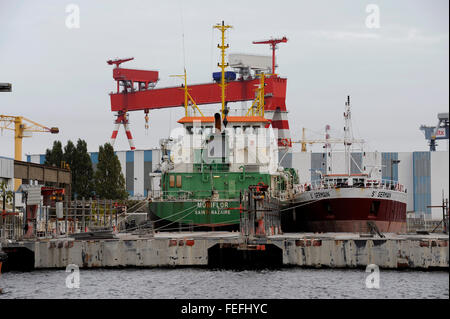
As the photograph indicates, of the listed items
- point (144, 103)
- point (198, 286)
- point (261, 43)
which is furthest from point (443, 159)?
point (198, 286)

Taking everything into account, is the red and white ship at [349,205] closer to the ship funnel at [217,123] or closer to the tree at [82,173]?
the ship funnel at [217,123]

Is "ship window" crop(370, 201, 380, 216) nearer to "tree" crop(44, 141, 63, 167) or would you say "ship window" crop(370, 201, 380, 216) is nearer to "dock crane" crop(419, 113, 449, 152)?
"tree" crop(44, 141, 63, 167)

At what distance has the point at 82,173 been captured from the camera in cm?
9144

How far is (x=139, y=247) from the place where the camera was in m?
40.1

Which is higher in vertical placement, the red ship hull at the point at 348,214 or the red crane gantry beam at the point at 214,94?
the red crane gantry beam at the point at 214,94

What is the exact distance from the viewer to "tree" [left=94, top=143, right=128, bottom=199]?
290 feet

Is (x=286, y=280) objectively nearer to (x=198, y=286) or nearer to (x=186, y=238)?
(x=198, y=286)

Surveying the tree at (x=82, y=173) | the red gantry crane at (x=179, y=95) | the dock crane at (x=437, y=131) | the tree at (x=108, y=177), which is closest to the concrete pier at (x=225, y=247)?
the tree at (x=108, y=177)

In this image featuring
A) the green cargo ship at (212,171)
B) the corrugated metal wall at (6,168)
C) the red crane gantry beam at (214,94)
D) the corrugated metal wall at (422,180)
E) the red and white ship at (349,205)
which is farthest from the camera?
the corrugated metal wall at (422,180)

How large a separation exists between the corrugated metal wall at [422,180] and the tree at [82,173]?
5285 cm

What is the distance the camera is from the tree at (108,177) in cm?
8831

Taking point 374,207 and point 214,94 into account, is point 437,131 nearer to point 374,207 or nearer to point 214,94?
point 214,94

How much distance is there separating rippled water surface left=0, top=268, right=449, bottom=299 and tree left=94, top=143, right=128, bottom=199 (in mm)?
48918
